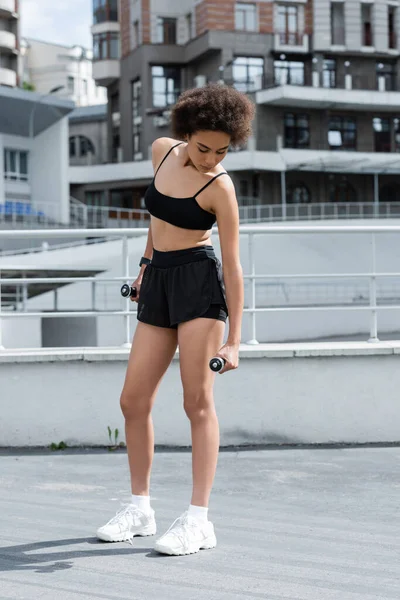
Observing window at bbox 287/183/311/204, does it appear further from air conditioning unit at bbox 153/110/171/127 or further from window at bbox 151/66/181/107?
window at bbox 151/66/181/107

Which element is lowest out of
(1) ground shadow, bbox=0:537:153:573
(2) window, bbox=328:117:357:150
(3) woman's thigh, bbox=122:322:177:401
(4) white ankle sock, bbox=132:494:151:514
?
(1) ground shadow, bbox=0:537:153:573

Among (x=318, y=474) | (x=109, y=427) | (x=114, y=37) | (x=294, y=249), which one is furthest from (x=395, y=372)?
(x=114, y=37)

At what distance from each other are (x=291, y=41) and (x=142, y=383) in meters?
58.0

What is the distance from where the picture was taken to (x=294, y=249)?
4125cm

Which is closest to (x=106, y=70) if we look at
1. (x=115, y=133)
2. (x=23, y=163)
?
(x=115, y=133)

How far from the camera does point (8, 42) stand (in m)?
65.1

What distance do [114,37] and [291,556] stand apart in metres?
68.9

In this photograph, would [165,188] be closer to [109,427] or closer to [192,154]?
[192,154]

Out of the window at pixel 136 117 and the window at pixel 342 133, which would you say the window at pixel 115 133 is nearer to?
the window at pixel 136 117

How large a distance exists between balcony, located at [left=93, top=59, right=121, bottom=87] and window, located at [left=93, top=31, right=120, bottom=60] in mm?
425

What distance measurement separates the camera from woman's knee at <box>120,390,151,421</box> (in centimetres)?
450

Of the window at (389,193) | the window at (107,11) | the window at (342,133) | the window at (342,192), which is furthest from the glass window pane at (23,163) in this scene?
the window at (107,11)

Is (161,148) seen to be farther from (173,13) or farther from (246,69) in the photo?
(173,13)

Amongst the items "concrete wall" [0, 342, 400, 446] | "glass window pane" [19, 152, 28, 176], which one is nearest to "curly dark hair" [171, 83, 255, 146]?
"concrete wall" [0, 342, 400, 446]
